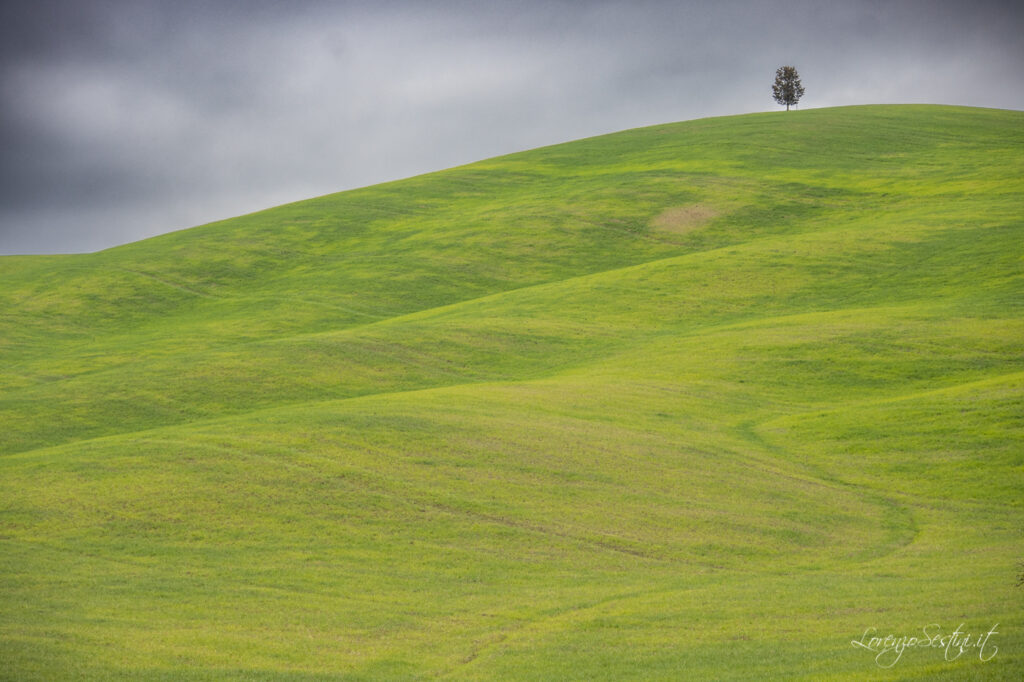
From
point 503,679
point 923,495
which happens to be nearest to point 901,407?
point 923,495

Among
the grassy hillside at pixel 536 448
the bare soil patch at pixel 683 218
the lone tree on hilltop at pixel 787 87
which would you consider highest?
the lone tree on hilltop at pixel 787 87

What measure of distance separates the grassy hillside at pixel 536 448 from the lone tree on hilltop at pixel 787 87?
63047 millimetres

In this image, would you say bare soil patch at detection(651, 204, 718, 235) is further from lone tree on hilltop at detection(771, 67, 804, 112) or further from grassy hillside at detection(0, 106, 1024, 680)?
lone tree on hilltop at detection(771, 67, 804, 112)

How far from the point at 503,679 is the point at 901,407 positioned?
24.5 meters

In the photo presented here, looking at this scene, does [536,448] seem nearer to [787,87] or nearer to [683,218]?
[683,218]

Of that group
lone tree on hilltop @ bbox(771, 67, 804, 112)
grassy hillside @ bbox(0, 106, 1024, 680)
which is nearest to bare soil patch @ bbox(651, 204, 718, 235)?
grassy hillside @ bbox(0, 106, 1024, 680)

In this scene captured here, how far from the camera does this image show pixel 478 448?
29.0m

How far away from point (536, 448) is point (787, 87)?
116634mm

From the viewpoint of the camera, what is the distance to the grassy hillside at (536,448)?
56.2 feet

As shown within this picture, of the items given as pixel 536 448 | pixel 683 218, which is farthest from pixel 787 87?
pixel 536 448

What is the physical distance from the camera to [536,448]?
96.5 feet

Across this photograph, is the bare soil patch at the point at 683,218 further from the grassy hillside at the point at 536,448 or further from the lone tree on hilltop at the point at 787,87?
the lone tree on hilltop at the point at 787,87

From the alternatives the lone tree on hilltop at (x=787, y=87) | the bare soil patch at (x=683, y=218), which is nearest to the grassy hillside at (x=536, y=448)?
the bare soil patch at (x=683, y=218)

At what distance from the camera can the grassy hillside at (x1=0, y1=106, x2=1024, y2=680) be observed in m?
17.1
